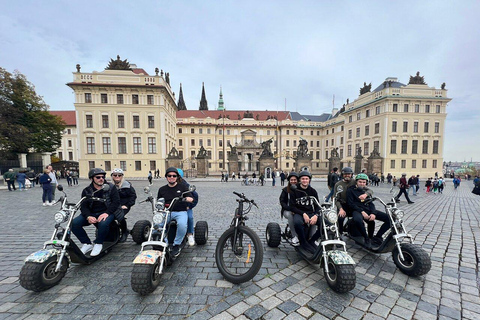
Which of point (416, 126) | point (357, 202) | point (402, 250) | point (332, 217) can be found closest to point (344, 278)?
point (332, 217)

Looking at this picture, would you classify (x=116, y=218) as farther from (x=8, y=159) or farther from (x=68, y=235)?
(x=8, y=159)

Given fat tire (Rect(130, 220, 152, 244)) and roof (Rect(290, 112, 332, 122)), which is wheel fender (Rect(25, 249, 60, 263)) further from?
roof (Rect(290, 112, 332, 122))

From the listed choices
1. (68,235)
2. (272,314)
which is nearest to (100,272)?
(68,235)

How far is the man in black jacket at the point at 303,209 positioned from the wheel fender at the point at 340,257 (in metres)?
0.72

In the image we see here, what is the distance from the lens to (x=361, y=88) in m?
42.1

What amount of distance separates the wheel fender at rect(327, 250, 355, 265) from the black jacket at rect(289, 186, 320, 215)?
3.01 feet

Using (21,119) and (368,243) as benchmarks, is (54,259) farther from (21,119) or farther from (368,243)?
(21,119)

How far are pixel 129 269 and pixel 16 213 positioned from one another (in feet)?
23.6

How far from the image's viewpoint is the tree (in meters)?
22.0

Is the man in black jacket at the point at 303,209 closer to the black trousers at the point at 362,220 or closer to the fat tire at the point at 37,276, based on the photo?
the black trousers at the point at 362,220

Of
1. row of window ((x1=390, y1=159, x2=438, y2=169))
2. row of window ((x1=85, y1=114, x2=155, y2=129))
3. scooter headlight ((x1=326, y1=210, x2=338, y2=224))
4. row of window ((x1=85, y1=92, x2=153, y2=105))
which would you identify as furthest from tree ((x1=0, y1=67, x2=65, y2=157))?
row of window ((x1=390, y1=159, x2=438, y2=169))

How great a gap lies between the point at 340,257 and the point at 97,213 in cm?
389

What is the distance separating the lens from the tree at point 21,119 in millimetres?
21953

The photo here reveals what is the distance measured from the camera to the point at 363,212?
12.1ft
